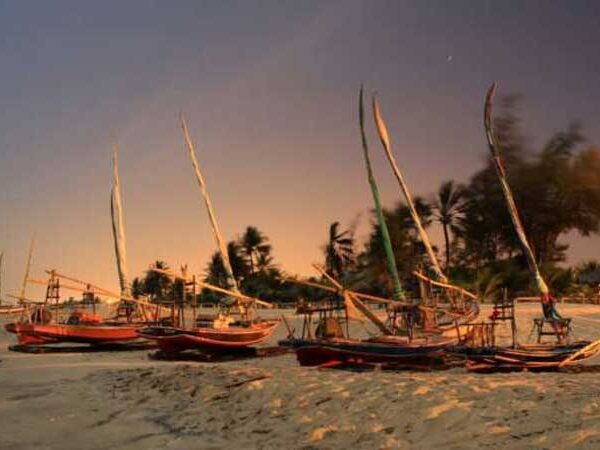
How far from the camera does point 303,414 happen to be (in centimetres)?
1009

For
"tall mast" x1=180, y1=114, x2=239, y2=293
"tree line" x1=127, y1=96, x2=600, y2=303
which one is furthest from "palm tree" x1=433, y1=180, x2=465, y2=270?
"tall mast" x1=180, y1=114, x2=239, y2=293

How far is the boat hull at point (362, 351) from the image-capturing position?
19906 mm

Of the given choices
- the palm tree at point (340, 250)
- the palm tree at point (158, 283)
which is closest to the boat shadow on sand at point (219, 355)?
the palm tree at point (340, 250)

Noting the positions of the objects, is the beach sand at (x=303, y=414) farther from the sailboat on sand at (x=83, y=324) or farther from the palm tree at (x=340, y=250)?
the palm tree at (x=340, y=250)

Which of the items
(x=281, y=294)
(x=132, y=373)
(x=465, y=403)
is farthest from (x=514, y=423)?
(x=281, y=294)

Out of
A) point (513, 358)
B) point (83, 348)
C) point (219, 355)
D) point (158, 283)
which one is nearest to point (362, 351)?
point (513, 358)

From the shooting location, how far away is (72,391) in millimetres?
14422

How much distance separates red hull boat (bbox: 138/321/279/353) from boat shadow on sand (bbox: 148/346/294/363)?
0.98 feet

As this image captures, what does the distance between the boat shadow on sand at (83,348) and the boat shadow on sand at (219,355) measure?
5.09 m

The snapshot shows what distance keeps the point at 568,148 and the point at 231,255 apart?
131ft

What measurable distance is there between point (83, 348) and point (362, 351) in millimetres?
20327

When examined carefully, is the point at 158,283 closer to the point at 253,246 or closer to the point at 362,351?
the point at 253,246

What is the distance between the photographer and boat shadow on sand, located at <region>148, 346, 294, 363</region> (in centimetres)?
2713

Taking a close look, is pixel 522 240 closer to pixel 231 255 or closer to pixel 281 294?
pixel 281 294
